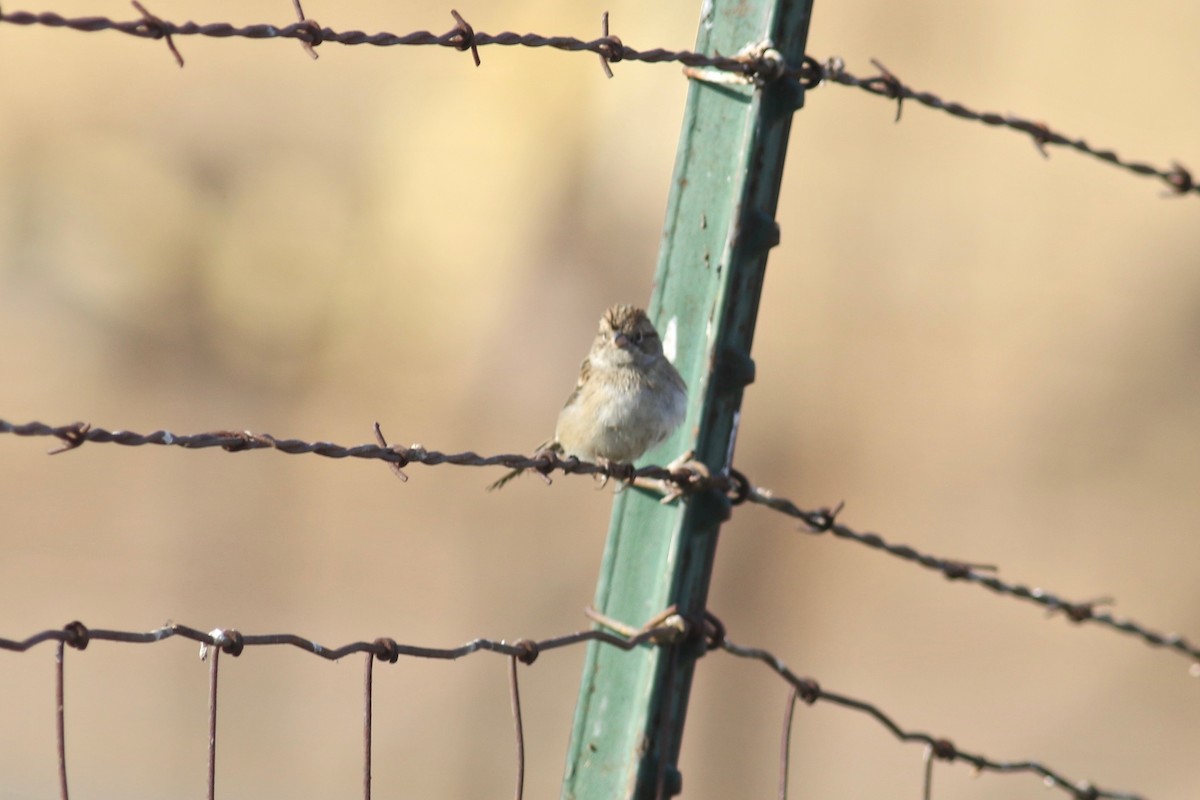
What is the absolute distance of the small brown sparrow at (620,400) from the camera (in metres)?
4.38

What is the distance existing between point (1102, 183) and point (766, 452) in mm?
2824

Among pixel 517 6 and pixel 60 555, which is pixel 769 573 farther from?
pixel 60 555

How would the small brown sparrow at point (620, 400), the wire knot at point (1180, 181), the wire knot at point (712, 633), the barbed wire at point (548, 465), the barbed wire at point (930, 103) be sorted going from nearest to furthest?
the barbed wire at point (548, 465) < the wire knot at point (712, 633) < the barbed wire at point (930, 103) < the wire knot at point (1180, 181) < the small brown sparrow at point (620, 400)

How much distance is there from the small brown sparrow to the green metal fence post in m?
0.95

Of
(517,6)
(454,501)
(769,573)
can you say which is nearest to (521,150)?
(517,6)

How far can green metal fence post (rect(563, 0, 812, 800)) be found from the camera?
9.85 feet

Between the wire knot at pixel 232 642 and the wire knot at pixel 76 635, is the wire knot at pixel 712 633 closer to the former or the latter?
the wire knot at pixel 232 642

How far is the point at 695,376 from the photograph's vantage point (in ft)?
10.1

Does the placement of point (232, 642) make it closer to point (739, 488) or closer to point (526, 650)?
point (526, 650)

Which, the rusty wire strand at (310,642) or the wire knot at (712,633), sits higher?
the wire knot at (712,633)

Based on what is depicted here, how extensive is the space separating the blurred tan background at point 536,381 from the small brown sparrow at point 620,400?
4.98 meters

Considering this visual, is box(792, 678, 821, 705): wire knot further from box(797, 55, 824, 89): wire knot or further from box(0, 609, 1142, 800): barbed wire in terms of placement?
box(797, 55, 824, 89): wire knot

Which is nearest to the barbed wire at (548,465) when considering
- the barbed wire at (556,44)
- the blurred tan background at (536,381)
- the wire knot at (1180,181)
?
the barbed wire at (556,44)

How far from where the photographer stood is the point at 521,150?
11.1 meters
